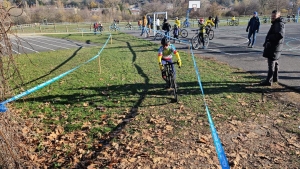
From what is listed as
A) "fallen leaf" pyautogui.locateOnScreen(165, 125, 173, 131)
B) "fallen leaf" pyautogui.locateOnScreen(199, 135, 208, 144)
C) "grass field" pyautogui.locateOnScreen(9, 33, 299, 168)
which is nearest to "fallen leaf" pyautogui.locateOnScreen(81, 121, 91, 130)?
"grass field" pyautogui.locateOnScreen(9, 33, 299, 168)

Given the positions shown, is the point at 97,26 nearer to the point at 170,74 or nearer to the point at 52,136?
the point at 170,74

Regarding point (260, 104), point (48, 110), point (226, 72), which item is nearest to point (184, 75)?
point (226, 72)

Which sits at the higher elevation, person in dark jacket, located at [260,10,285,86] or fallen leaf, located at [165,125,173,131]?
person in dark jacket, located at [260,10,285,86]

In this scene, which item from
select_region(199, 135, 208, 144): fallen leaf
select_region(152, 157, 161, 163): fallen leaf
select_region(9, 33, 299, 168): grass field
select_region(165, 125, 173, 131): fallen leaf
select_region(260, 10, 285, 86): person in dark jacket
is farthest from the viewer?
select_region(260, 10, 285, 86): person in dark jacket

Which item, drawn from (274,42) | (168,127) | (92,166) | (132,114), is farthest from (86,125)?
(274,42)

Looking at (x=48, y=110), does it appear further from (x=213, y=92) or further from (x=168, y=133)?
(x=213, y=92)

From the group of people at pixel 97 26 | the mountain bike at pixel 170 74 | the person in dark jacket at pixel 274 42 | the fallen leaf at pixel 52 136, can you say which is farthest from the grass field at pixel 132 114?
the group of people at pixel 97 26

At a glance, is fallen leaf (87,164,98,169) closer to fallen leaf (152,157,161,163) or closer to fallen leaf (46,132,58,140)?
fallen leaf (152,157,161,163)

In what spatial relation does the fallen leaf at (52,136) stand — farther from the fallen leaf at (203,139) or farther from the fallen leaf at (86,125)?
the fallen leaf at (203,139)

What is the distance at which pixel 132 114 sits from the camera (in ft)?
18.7

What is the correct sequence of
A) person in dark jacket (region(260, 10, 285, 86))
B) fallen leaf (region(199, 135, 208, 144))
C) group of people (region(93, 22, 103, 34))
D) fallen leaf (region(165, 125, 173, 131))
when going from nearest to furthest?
fallen leaf (region(199, 135, 208, 144)), fallen leaf (region(165, 125, 173, 131)), person in dark jacket (region(260, 10, 285, 86)), group of people (region(93, 22, 103, 34))

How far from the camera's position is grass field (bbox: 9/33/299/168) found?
404cm

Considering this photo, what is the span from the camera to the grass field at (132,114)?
4.04 m

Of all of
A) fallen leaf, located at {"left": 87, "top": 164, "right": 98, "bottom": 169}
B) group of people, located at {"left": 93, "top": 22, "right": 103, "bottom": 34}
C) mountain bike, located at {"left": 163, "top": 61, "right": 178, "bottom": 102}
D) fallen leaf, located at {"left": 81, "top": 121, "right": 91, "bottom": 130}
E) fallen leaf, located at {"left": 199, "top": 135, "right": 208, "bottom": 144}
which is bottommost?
fallen leaf, located at {"left": 87, "top": 164, "right": 98, "bottom": 169}
